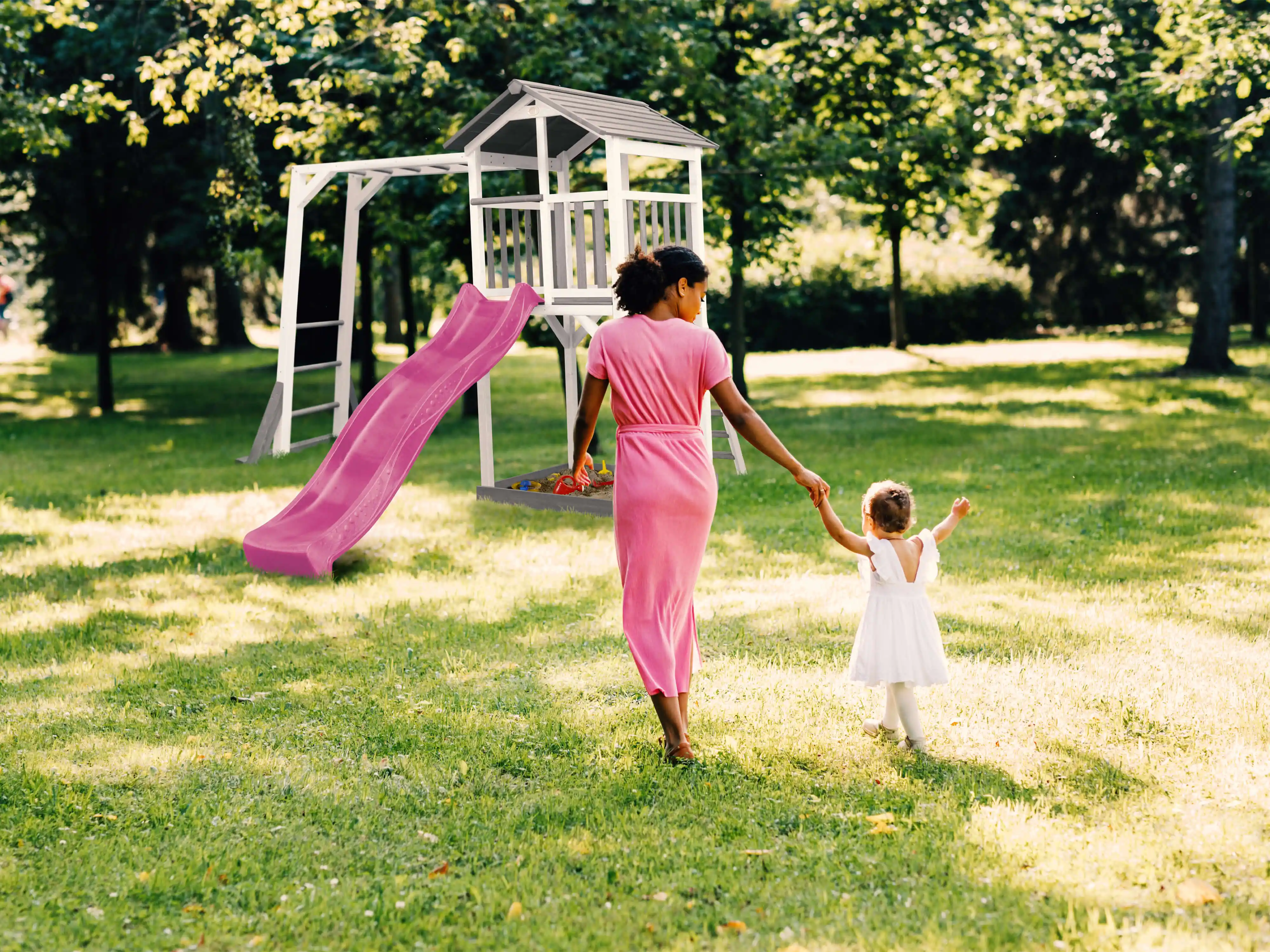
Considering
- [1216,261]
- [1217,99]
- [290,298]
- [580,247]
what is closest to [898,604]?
[580,247]

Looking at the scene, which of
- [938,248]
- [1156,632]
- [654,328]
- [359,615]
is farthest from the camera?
[938,248]

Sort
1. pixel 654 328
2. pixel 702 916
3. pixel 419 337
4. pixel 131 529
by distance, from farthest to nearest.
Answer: pixel 419 337
pixel 131 529
pixel 654 328
pixel 702 916

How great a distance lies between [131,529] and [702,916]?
8233 millimetres

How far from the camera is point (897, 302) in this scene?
2973 centimetres

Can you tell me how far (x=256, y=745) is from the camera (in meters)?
5.30

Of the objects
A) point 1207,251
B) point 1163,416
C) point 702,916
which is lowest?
point 702,916

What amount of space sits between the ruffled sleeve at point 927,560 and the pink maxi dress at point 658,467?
87cm

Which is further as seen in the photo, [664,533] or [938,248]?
[938,248]

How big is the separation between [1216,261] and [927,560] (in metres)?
17.4

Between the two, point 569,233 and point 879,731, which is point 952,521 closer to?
point 879,731

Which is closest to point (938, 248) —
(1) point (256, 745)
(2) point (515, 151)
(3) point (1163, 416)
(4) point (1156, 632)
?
(3) point (1163, 416)

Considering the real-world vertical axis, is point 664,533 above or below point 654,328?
below

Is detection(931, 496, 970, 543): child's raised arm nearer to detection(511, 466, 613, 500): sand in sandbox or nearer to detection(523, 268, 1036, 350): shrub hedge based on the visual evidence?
detection(511, 466, 613, 500): sand in sandbox

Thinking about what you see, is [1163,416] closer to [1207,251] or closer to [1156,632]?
[1207,251]
